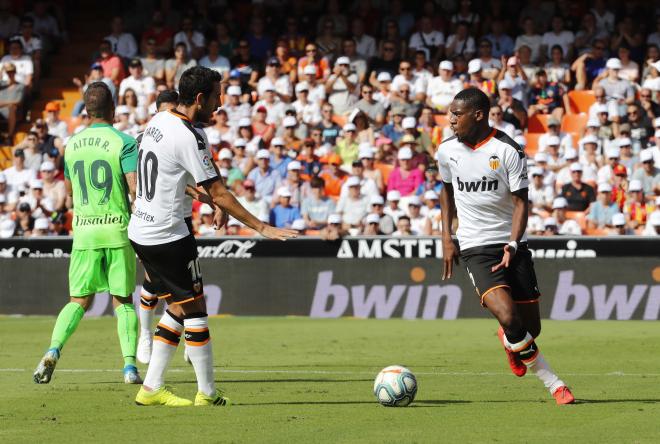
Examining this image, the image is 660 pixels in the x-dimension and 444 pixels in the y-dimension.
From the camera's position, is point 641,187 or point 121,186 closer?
point 121,186

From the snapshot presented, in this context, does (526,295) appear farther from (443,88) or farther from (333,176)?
(443,88)

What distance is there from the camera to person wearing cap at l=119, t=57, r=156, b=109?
26516 mm

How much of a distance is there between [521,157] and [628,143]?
42.6 ft

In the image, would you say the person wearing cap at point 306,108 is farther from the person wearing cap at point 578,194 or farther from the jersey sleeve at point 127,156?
the jersey sleeve at point 127,156

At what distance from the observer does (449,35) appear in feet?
86.5

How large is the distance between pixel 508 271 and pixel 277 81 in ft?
53.9

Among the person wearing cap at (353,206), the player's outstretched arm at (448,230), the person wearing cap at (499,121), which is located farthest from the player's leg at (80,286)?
the person wearing cap at (499,121)

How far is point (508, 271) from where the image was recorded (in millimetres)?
9945

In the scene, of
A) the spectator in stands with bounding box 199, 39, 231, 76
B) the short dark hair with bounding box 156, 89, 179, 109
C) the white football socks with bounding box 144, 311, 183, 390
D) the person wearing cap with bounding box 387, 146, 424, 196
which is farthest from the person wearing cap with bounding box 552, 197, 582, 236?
the white football socks with bounding box 144, 311, 183, 390

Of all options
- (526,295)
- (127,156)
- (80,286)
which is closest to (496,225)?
(526,295)

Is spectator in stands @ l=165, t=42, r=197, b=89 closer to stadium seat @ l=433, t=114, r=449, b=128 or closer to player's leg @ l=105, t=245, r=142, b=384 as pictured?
stadium seat @ l=433, t=114, r=449, b=128

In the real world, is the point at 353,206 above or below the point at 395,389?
below

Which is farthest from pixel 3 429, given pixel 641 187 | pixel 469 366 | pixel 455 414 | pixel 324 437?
pixel 641 187

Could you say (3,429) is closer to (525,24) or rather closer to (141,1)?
(525,24)
